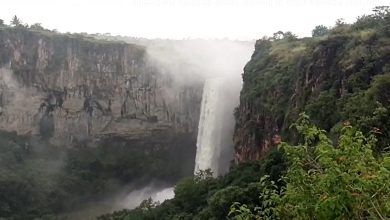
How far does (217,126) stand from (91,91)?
1603 cm

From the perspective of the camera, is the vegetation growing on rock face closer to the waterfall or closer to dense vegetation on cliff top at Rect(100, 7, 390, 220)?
dense vegetation on cliff top at Rect(100, 7, 390, 220)

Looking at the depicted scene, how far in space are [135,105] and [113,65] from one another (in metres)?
4.67

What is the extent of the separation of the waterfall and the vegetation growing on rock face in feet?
26.1

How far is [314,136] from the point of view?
351 inches

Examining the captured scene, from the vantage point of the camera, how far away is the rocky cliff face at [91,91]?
172 ft

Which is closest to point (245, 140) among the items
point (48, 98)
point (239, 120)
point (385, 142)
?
point (239, 120)

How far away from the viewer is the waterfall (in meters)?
41.1


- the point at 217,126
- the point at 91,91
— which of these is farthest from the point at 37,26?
the point at 217,126

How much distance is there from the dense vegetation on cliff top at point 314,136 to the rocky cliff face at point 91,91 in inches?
660

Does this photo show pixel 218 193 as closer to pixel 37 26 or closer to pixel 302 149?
pixel 302 149

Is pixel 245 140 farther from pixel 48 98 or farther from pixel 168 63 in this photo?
pixel 48 98

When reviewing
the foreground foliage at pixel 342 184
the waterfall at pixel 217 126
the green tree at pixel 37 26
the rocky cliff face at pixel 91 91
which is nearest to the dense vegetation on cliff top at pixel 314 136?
the foreground foliage at pixel 342 184

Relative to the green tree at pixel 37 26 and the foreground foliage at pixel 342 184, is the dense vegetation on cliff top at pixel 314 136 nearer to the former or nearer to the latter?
the foreground foliage at pixel 342 184

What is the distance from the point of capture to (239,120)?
33.6 meters
